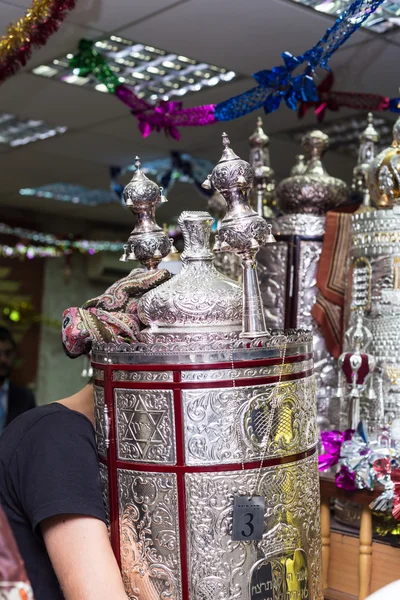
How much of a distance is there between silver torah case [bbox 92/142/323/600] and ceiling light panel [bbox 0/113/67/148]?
10.6 ft

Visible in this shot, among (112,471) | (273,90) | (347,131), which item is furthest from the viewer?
(347,131)

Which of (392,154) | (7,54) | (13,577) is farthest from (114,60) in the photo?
(13,577)

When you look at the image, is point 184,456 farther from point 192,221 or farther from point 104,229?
point 104,229

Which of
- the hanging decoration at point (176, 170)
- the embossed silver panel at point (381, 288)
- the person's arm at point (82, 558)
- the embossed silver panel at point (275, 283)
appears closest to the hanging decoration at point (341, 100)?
the embossed silver panel at point (275, 283)

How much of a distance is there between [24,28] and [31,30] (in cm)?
2

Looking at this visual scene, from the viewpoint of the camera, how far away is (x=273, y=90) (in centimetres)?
270

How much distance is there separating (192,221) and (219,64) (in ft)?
6.93

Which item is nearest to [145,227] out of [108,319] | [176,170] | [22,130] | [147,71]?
[108,319]

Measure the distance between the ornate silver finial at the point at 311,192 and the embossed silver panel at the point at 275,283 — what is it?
0.52 feet

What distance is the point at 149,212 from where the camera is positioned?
1.69 meters

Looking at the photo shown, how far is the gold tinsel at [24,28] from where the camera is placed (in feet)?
8.30

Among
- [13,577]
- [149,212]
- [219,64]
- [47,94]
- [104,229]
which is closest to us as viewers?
[13,577]

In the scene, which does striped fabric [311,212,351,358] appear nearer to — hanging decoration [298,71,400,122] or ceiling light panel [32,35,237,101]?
hanging decoration [298,71,400,122]

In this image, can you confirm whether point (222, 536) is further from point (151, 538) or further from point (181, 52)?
point (181, 52)
